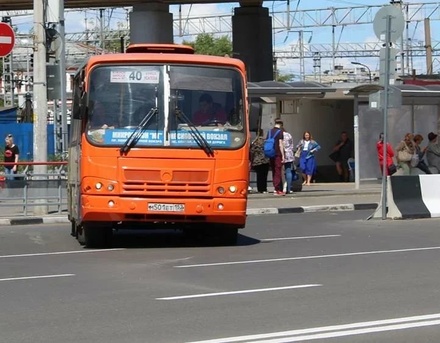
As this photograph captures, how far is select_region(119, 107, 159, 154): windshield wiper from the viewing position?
15477 mm

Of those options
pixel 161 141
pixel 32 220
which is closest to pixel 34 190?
pixel 32 220

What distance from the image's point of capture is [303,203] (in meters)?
25.6

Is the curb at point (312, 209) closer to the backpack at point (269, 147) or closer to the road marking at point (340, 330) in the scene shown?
the backpack at point (269, 147)

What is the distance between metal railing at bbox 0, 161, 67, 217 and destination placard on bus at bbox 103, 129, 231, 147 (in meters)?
7.34

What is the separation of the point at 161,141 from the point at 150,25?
28484 millimetres

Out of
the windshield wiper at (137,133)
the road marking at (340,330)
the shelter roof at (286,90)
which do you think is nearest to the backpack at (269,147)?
the shelter roof at (286,90)

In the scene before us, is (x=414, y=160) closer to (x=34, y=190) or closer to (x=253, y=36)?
(x=34, y=190)

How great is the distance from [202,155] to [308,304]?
19.2ft

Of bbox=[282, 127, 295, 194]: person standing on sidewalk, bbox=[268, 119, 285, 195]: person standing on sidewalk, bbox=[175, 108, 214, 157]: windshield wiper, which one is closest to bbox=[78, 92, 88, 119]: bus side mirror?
bbox=[175, 108, 214, 157]: windshield wiper

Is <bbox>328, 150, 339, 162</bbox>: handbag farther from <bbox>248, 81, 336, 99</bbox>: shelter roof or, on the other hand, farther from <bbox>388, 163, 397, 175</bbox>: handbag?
<bbox>388, 163, 397, 175</bbox>: handbag

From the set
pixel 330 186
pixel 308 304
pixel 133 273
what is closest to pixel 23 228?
pixel 133 273

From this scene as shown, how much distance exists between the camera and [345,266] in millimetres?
13367

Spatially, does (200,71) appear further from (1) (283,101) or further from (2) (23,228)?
(1) (283,101)

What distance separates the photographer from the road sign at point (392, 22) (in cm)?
2042
